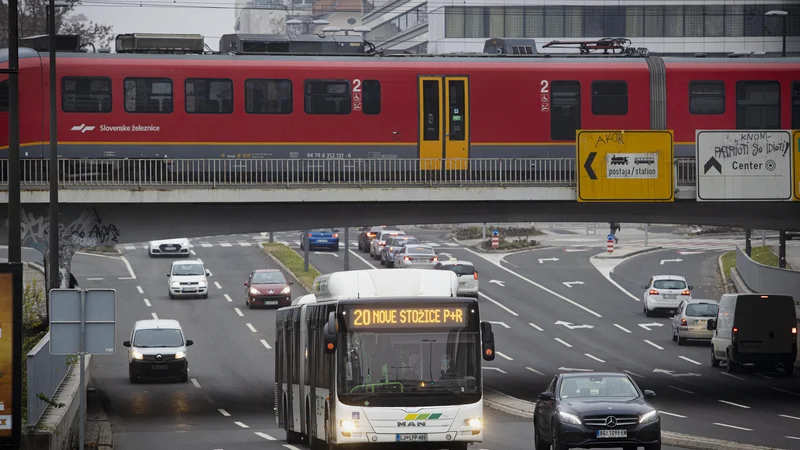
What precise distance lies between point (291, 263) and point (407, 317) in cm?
5223

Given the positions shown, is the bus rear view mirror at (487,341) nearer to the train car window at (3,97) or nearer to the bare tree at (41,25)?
the train car window at (3,97)

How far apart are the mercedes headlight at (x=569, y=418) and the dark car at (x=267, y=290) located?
35.0 metres

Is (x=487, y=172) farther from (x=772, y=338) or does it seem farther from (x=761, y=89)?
(x=772, y=338)

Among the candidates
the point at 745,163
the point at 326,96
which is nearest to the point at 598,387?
the point at 745,163

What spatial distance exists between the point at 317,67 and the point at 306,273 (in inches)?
1277

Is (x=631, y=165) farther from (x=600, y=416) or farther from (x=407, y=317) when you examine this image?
(x=407, y=317)

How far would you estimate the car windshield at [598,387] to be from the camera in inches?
896

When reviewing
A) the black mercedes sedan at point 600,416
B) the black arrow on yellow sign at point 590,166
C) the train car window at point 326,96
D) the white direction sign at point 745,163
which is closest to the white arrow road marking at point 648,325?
the white direction sign at point 745,163

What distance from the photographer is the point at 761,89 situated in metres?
36.6

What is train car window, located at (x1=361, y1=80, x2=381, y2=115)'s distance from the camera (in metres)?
35.1

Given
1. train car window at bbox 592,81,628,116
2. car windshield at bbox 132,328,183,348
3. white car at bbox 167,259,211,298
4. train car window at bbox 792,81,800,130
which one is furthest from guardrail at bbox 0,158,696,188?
white car at bbox 167,259,211,298

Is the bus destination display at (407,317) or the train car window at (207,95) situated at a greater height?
the train car window at (207,95)

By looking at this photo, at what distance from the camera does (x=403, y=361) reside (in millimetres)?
19734

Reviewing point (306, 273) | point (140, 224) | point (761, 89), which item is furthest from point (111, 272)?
point (761, 89)
